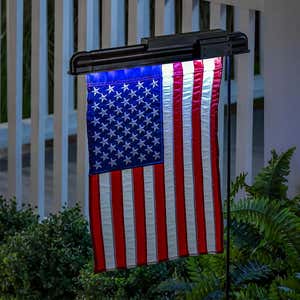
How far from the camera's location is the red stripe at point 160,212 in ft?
13.8

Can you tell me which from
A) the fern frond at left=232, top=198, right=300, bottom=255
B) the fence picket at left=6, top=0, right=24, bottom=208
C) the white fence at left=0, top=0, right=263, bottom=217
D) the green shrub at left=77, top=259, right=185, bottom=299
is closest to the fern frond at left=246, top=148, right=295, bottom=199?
the fern frond at left=232, top=198, right=300, bottom=255

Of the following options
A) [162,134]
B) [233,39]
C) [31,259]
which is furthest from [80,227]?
[233,39]

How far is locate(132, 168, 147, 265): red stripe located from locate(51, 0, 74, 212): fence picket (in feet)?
5.41

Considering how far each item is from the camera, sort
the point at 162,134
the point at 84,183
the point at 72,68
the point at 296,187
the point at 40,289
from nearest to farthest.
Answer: the point at 72,68, the point at 162,134, the point at 296,187, the point at 40,289, the point at 84,183

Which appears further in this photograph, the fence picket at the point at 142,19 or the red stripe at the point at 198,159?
the fence picket at the point at 142,19

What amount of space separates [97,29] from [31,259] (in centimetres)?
127

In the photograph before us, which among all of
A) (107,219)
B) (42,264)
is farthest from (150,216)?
(42,264)

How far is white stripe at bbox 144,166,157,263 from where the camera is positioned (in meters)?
4.20

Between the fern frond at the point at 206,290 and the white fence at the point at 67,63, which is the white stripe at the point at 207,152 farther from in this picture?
the white fence at the point at 67,63

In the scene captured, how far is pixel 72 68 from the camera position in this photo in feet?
12.7

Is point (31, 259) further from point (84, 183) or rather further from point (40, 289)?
point (84, 183)

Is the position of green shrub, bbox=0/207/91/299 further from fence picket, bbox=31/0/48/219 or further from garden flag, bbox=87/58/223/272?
garden flag, bbox=87/58/223/272

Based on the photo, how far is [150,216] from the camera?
4203 millimetres

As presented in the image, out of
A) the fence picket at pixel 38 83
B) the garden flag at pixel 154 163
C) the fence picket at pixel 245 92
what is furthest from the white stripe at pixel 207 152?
the fence picket at pixel 38 83
